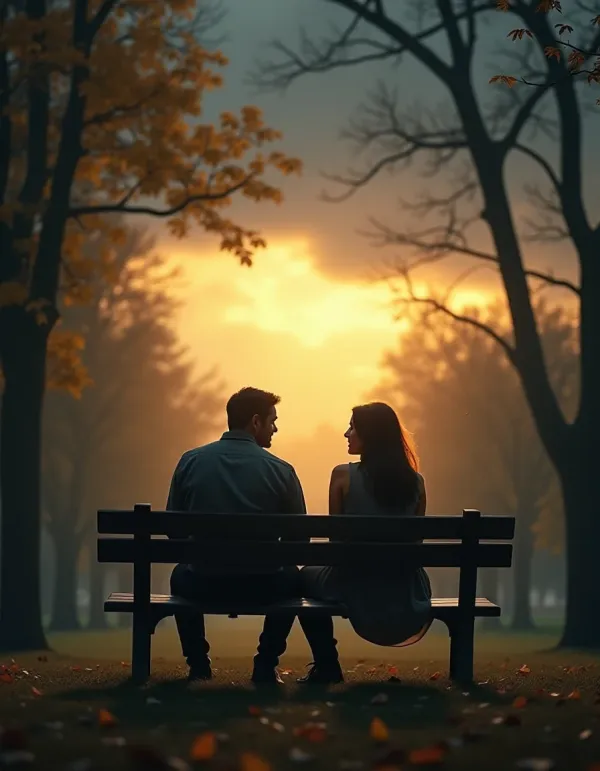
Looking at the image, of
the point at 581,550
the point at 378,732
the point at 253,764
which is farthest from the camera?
the point at 581,550

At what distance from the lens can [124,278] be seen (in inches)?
1164

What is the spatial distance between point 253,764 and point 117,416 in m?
26.5

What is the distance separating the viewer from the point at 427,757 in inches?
182

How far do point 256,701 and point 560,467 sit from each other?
8952 mm

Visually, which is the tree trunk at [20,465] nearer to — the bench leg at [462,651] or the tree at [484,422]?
the bench leg at [462,651]

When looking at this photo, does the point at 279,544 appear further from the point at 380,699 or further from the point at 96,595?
the point at 96,595

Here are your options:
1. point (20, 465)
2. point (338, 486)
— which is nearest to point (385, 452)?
point (338, 486)

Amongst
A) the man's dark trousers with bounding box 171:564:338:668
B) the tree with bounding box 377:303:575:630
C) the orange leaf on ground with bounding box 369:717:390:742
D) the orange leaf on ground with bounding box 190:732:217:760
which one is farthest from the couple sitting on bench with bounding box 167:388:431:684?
the tree with bounding box 377:303:575:630

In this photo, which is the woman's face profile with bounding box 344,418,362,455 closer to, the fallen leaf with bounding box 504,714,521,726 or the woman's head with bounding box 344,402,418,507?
the woman's head with bounding box 344,402,418,507

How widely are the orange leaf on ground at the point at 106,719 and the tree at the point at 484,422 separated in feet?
93.8

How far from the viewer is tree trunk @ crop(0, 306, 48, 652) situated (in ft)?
46.2

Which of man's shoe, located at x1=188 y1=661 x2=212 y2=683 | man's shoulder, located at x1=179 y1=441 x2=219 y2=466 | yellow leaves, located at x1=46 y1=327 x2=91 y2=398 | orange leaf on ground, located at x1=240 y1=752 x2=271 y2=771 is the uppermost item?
yellow leaves, located at x1=46 y1=327 x2=91 y2=398

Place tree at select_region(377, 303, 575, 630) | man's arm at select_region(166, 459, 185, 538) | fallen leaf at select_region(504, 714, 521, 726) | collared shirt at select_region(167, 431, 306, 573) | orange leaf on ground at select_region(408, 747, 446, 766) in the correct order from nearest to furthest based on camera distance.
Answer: orange leaf on ground at select_region(408, 747, 446, 766) < fallen leaf at select_region(504, 714, 521, 726) < collared shirt at select_region(167, 431, 306, 573) < man's arm at select_region(166, 459, 185, 538) < tree at select_region(377, 303, 575, 630)

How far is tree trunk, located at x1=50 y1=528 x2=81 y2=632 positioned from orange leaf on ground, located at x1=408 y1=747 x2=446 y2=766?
26939 millimetres
